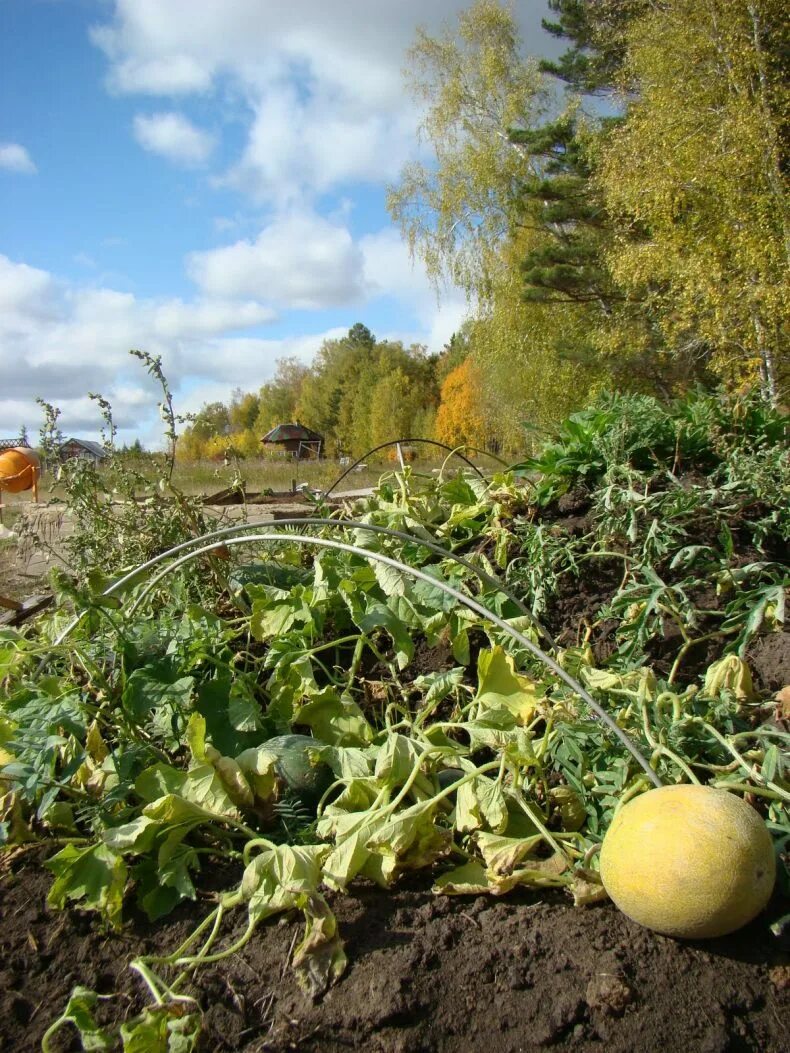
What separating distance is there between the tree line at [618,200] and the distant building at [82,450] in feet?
20.3

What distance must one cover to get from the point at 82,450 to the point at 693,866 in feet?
8.36

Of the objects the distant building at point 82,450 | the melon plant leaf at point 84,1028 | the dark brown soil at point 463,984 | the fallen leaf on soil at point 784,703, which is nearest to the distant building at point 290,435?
the distant building at point 82,450

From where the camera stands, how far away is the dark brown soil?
103 cm

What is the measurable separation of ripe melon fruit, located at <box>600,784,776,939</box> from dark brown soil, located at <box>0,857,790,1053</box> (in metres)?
0.08

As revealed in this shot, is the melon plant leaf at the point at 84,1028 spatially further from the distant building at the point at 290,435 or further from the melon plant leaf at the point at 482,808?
the distant building at the point at 290,435

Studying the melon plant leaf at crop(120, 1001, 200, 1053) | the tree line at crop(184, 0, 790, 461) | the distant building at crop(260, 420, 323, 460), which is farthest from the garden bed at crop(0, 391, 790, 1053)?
the distant building at crop(260, 420, 323, 460)

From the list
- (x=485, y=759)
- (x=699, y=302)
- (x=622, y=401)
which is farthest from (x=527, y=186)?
(x=485, y=759)

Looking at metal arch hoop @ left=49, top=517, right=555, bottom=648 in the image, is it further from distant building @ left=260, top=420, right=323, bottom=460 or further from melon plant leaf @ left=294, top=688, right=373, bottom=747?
distant building @ left=260, top=420, right=323, bottom=460

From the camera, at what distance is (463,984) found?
44.0 inches

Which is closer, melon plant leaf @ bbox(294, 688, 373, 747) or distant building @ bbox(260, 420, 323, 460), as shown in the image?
melon plant leaf @ bbox(294, 688, 373, 747)

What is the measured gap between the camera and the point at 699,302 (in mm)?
15109

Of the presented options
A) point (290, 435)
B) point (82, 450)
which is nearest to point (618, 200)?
point (82, 450)

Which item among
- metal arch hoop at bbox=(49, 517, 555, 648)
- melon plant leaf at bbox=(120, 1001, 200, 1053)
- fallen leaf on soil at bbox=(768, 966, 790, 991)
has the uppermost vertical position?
metal arch hoop at bbox=(49, 517, 555, 648)

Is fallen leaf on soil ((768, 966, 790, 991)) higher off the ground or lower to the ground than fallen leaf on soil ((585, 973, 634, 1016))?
lower
